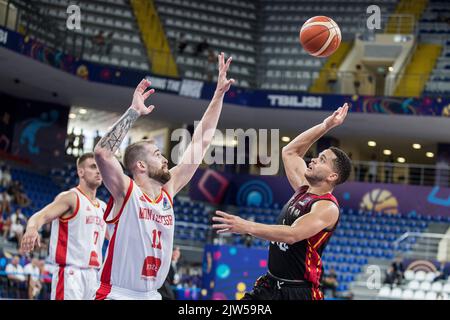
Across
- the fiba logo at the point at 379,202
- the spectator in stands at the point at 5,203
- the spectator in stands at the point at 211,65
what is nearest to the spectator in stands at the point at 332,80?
the fiba logo at the point at 379,202

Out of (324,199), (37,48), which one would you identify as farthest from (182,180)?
(37,48)

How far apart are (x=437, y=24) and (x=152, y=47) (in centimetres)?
974

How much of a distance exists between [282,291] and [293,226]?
0.68m

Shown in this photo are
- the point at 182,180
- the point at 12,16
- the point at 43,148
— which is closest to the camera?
the point at 182,180

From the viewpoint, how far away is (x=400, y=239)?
20812 millimetres

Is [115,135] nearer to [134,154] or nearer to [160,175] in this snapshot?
[134,154]

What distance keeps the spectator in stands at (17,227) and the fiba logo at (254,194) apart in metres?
8.76

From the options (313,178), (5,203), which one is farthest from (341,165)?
(5,203)

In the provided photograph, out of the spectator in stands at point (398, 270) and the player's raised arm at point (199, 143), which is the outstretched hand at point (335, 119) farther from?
the spectator in stands at point (398, 270)

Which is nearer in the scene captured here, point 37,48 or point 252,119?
point 37,48

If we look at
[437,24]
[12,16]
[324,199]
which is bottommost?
[324,199]

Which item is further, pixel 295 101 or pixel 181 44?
pixel 181 44

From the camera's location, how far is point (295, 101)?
24.1 metres
